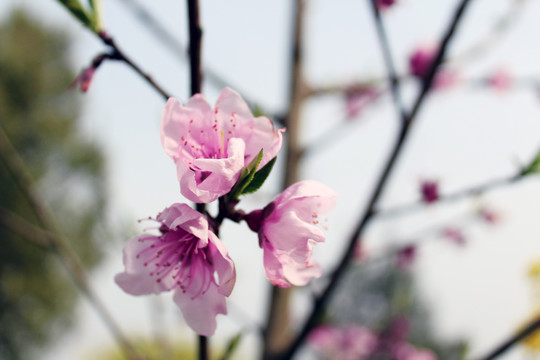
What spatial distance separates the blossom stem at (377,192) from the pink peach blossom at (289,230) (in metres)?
0.39

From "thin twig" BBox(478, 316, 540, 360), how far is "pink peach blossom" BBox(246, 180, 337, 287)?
0.50 metres

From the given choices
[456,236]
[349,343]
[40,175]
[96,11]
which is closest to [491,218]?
[456,236]

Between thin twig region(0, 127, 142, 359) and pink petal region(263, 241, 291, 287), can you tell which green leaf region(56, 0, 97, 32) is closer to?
pink petal region(263, 241, 291, 287)

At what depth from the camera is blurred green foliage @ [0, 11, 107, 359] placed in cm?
816

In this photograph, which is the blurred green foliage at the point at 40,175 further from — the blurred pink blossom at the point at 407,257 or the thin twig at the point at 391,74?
the thin twig at the point at 391,74

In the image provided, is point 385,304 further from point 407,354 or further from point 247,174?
point 247,174

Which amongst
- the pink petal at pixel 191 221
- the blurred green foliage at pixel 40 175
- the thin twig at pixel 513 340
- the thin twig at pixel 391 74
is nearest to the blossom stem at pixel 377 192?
the thin twig at pixel 391 74

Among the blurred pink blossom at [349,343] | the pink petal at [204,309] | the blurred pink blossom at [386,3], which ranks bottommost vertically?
the blurred pink blossom at [349,343]

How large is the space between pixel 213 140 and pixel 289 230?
0.16 meters

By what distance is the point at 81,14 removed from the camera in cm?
52

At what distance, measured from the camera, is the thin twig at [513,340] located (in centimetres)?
74

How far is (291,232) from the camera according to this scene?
45 centimetres

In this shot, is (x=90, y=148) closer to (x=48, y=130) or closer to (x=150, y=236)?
(x=48, y=130)

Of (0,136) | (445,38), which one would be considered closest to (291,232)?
(445,38)
